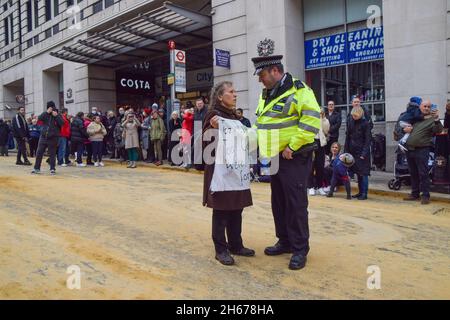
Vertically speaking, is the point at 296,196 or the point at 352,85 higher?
the point at 352,85

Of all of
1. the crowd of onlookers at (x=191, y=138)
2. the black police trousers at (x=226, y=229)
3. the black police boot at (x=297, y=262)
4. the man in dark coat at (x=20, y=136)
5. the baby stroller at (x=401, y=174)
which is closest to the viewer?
the black police boot at (x=297, y=262)

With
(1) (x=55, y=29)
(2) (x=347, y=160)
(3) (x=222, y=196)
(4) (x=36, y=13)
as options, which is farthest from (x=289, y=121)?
(4) (x=36, y=13)

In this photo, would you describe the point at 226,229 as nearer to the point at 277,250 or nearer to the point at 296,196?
the point at 277,250

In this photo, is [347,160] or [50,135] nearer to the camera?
[347,160]

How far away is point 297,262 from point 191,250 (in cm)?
123

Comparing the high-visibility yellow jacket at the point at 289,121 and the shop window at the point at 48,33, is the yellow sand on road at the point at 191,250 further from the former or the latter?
the shop window at the point at 48,33

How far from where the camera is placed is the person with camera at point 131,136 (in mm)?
14398

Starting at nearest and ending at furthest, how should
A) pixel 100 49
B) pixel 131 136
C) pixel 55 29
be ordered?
pixel 131 136
pixel 100 49
pixel 55 29

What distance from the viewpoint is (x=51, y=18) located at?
1048 inches

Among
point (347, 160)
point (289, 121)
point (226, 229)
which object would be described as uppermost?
point (289, 121)

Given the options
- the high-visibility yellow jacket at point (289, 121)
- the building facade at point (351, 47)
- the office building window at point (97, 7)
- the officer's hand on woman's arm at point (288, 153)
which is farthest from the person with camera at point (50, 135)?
the office building window at point (97, 7)

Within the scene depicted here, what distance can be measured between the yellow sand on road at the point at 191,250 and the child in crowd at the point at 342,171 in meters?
0.51

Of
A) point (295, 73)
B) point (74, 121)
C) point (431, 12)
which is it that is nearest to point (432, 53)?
point (431, 12)

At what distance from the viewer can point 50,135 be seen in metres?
12.2
